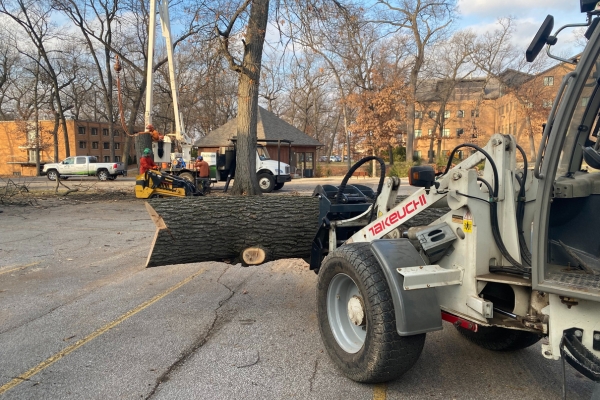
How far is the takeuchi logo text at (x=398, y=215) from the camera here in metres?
3.52

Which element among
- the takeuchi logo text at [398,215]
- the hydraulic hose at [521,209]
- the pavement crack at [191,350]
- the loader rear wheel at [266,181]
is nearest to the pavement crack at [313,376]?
the pavement crack at [191,350]

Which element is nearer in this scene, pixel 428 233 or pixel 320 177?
pixel 428 233

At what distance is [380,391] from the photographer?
→ 3.31 meters

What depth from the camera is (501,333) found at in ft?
13.0

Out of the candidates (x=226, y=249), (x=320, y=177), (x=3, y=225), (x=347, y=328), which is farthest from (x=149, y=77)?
(x=320, y=177)

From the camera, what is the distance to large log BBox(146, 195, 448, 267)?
518 centimetres

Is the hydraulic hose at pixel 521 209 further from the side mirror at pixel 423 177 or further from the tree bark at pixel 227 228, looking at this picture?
the tree bark at pixel 227 228

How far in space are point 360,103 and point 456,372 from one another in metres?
34.5

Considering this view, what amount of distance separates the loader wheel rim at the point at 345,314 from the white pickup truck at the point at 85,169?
1261 inches

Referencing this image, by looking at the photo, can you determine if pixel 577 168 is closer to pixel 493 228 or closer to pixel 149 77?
pixel 493 228

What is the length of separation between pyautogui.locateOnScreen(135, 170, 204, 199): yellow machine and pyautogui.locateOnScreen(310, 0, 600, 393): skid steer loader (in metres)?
12.8

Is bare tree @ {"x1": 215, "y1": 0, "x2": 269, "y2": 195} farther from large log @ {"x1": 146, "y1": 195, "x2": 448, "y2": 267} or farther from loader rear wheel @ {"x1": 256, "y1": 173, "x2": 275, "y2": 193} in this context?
large log @ {"x1": 146, "y1": 195, "x2": 448, "y2": 267}

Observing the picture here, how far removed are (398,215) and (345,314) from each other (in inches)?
36.2

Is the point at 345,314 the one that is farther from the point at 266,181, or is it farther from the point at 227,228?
the point at 266,181
